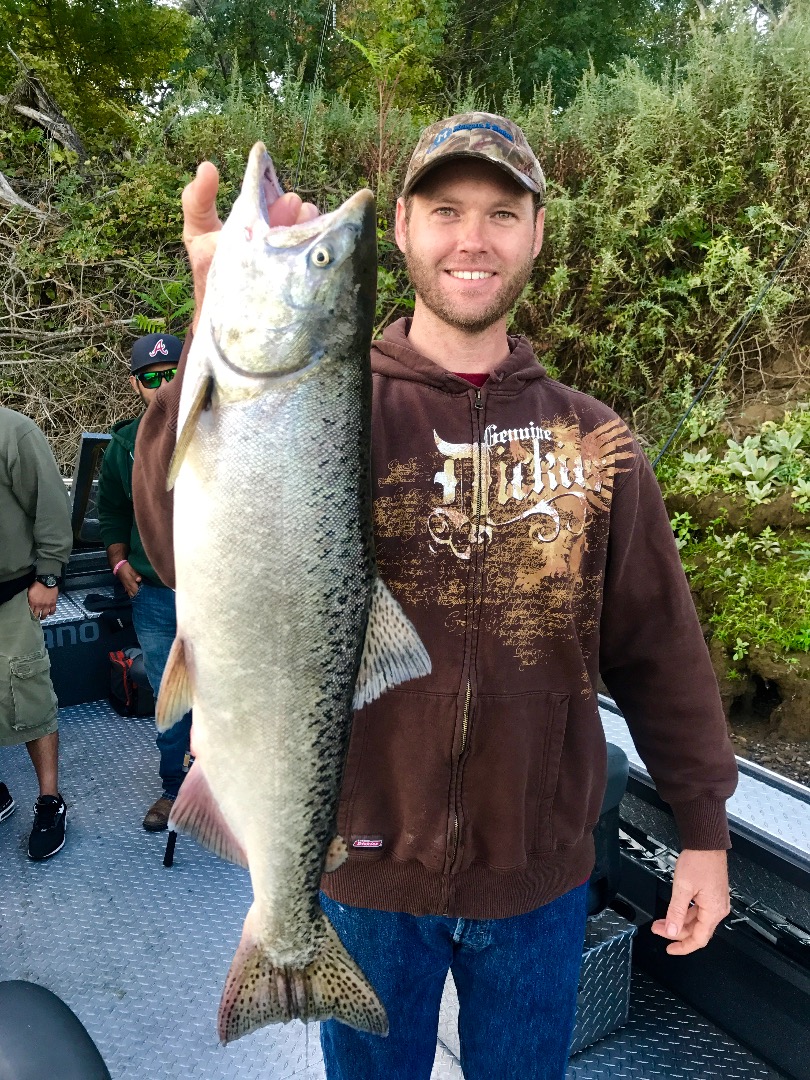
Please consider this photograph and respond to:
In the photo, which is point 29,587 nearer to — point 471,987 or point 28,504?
point 28,504

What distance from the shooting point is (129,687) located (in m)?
4.87

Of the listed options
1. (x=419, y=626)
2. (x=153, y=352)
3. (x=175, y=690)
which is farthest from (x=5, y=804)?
(x=419, y=626)

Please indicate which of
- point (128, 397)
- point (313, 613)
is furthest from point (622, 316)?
point (313, 613)

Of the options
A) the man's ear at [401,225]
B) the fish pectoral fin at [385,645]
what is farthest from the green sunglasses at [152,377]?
the fish pectoral fin at [385,645]

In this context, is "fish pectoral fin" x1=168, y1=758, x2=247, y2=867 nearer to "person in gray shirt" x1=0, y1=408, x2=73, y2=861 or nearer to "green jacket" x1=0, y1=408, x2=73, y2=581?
"person in gray shirt" x1=0, y1=408, x2=73, y2=861

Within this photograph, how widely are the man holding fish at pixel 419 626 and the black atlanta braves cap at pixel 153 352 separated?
101 inches

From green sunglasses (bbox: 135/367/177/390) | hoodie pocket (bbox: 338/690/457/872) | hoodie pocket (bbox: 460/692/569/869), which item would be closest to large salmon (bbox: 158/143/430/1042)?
hoodie pocket (bbox: 338/690/457/872)

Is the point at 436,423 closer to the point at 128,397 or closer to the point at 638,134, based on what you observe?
the point at 638,134

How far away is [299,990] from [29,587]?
3.03 metres

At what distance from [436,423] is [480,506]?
0.72 feet

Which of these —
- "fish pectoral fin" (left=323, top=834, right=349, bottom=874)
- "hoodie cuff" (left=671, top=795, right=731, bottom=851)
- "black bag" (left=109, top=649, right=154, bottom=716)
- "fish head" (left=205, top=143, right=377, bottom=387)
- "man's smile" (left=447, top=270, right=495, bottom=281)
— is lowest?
"black bag" (left=109, top=649, right=154, bottom=716)

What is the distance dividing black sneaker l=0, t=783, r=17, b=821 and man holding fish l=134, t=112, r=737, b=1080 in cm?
271

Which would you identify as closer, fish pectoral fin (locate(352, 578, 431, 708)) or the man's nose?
fish pectoral fin (locate(352, 578, 431, 708))

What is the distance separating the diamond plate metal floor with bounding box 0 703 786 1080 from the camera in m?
2.64
